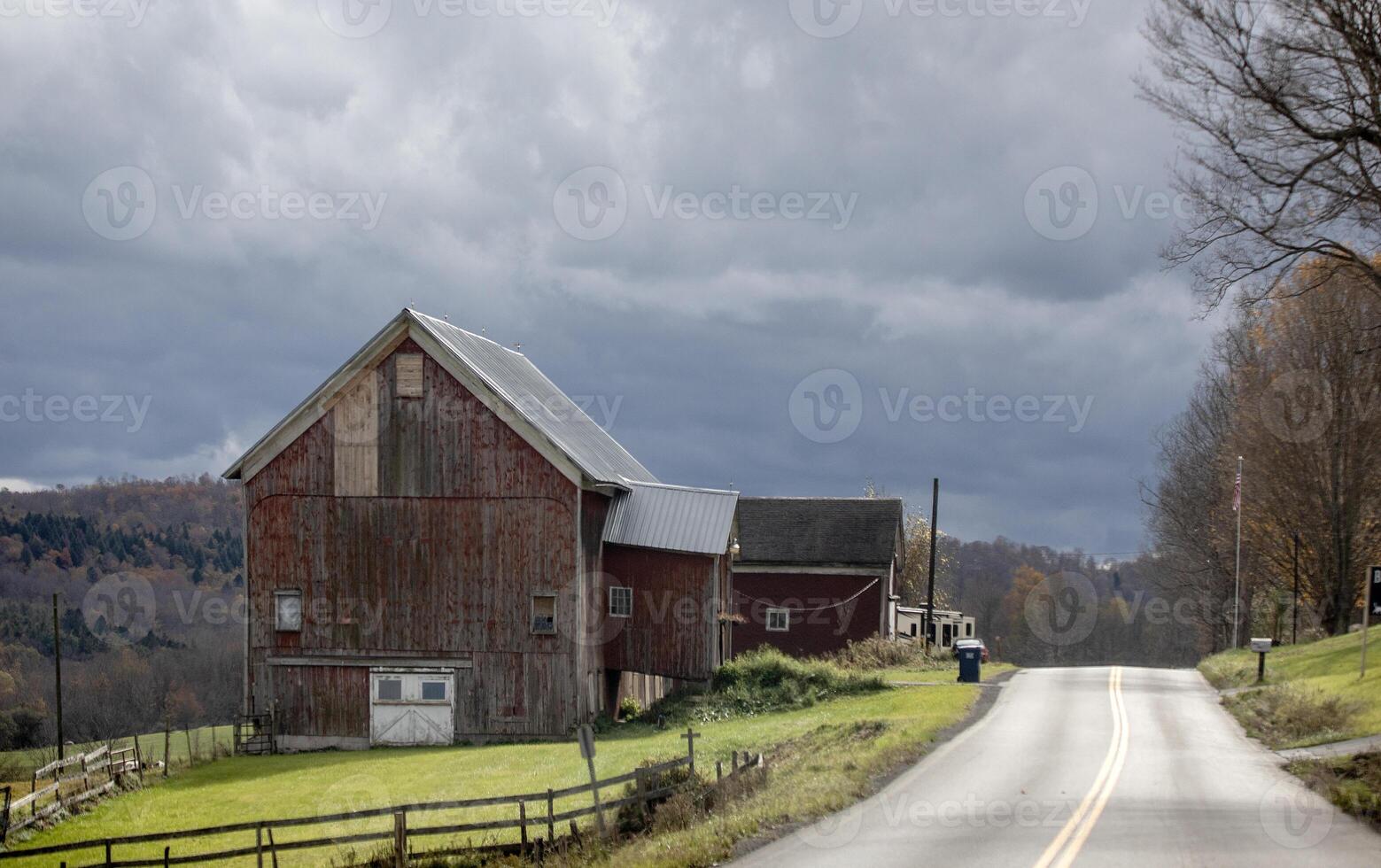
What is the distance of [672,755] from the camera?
82.5ft

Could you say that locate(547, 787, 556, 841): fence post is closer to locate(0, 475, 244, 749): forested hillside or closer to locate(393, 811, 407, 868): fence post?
locate(393, 811, 407, 868): fence post

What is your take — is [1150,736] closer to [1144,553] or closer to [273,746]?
[273,746]

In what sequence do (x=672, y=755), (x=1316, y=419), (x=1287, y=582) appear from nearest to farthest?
(x=672, y=755)
(x=1316, y=419)
(x=1287, y=582)

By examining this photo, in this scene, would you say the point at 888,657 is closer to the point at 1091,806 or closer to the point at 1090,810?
the point at 1091,806

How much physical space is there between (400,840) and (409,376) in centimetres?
1920

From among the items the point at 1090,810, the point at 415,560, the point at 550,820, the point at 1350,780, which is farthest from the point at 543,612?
the point at 1350,780

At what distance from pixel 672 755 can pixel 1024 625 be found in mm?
110226

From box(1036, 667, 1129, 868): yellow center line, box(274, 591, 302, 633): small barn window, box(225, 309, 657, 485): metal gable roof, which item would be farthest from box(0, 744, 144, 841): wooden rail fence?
box(1036, 667, 1129, 868): yellow center line

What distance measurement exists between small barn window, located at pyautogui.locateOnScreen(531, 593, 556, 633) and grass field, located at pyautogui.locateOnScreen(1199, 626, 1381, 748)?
18264mm

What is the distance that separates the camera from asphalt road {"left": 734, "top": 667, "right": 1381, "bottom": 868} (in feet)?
49.6

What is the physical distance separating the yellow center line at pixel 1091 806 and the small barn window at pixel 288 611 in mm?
22897

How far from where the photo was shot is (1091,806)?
712 inches

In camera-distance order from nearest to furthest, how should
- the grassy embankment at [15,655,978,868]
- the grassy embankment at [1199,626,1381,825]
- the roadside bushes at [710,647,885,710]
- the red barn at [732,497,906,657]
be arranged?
the grassy embankment at [15,655,978,868] → the grassy embankment at [1199,626,1381,825] → the roadside bushes at [710,647,885,710] → the red barn at [732,497,906,657]

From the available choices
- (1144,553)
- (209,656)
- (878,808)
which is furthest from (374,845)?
(209,656)
